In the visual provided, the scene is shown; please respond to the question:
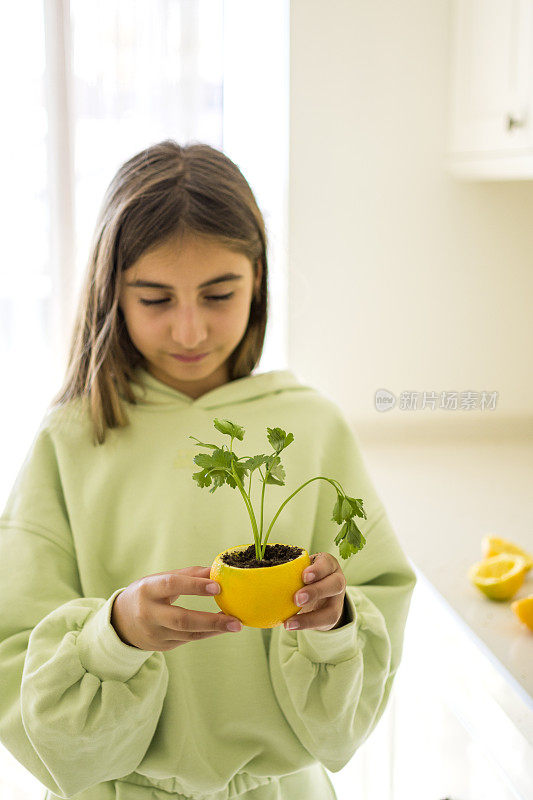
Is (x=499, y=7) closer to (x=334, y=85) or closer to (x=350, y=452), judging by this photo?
(x=334, y=85)

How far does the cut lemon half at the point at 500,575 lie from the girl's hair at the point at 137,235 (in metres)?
0.50

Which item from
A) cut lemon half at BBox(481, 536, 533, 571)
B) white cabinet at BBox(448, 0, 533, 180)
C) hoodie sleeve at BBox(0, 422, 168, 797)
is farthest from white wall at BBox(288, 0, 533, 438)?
hoodie sleeve at BBox(0, 422, 168, 797)

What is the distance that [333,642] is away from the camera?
86 cm

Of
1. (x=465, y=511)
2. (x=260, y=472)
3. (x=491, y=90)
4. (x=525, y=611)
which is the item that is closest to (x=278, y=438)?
(x=260, y=472)

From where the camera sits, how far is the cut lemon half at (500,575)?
1263mm

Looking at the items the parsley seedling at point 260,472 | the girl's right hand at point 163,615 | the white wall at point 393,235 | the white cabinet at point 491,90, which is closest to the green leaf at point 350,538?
the parsley seedling at point 260,472

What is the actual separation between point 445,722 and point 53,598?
680mm

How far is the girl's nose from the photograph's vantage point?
0.95m

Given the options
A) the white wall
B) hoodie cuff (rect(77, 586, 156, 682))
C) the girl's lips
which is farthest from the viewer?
the white wall

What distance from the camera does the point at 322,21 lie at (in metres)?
1.98

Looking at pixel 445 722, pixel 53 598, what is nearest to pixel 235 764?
pixel 53 598

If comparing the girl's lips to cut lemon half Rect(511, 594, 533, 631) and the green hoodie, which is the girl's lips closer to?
the green hoodie

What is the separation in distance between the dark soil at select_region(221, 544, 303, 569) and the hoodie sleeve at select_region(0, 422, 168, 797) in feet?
0.48

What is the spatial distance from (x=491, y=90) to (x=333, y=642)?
134cm
